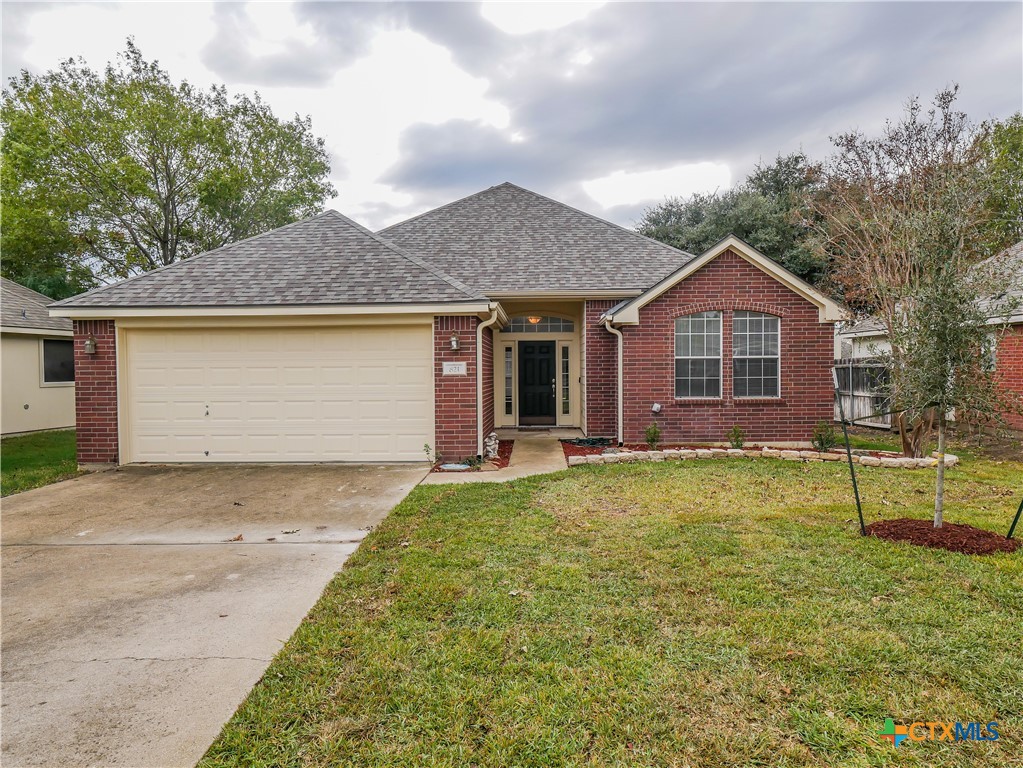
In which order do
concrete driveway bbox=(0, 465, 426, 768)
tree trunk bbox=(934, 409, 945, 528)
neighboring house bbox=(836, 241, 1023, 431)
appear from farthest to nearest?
neighboring house bbox=(836, 241, 1023, 431)
tree trunk bbox=(934, 409, 945, 528)
concrete driveway bbox=(0, 465, 426, 768)

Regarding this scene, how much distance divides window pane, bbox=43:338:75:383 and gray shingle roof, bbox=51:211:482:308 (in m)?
7.53

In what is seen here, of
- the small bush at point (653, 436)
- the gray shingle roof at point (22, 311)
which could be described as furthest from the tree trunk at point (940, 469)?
the gray shingle roof at point (22, 311)

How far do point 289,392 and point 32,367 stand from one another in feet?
33.9

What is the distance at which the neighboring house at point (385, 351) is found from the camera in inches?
359

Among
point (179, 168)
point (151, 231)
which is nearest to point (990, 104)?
point (179, 168)

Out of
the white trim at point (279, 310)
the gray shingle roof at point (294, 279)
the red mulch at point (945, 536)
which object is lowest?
the red mulch at point (945, 536)

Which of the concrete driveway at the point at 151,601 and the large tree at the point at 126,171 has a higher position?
the large tree at the point at 126,171

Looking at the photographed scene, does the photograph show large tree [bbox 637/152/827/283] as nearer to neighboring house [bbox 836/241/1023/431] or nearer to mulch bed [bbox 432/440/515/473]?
neighboring house [bbox 836/241/1023/431]

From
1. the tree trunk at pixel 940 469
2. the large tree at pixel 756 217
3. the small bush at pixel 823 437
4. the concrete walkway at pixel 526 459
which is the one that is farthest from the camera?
the large tree at pixel 756 217

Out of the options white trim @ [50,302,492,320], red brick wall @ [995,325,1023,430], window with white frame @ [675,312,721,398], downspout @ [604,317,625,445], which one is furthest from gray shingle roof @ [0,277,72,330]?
red brick wall @ [995,325,1023,430]

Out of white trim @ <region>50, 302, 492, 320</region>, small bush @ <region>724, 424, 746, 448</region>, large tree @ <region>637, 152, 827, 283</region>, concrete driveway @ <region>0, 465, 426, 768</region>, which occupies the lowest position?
concrete driveway @ <region>0, 465, 426, 768</region>

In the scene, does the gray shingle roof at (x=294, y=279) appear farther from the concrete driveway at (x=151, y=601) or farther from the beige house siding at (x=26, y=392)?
the beige house siding at (x=26, y=392)

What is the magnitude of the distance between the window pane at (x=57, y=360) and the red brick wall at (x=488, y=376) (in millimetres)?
12038

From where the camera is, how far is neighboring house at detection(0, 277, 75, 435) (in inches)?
527
